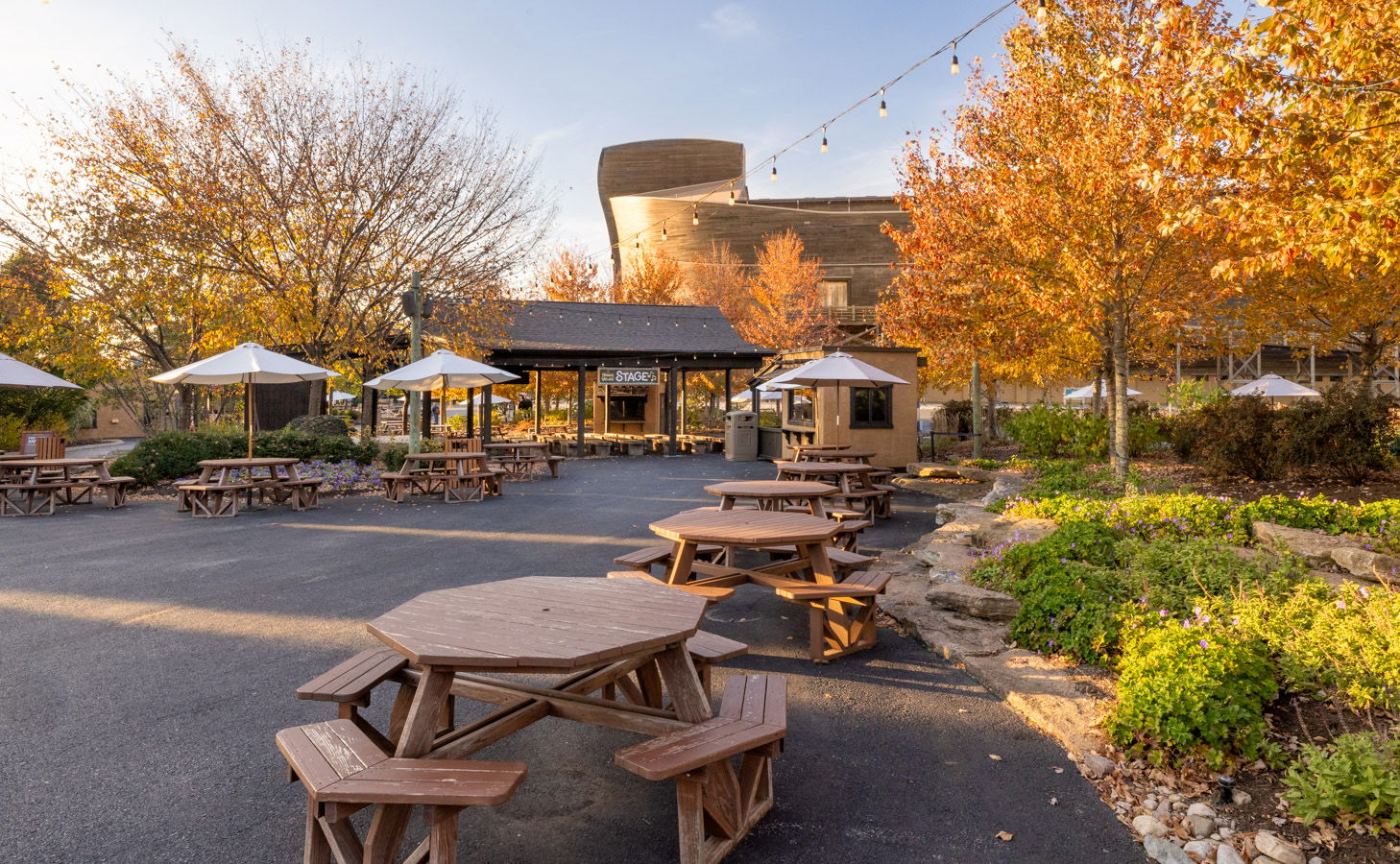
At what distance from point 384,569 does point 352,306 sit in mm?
12838

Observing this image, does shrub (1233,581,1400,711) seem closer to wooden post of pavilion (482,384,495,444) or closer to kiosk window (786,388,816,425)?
kiosk window (786,388,816,425)

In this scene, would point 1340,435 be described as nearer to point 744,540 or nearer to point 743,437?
point 744,540

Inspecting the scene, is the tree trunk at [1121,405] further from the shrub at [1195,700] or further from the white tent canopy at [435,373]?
the white tent canopy at [435,373]

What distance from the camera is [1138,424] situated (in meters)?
13.8

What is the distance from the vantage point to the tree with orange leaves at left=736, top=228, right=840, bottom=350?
34500mm

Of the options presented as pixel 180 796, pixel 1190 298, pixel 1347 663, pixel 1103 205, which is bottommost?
pixel 180 796

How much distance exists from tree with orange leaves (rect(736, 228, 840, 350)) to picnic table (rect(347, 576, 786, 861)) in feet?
102

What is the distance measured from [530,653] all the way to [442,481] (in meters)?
11.3

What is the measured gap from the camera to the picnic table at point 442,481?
12.2m

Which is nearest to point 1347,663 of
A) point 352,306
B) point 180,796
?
point 180,796

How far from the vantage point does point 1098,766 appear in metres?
3.09

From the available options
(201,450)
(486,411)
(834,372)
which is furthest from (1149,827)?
(486,411)

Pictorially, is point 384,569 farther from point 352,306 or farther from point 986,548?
point 352,306

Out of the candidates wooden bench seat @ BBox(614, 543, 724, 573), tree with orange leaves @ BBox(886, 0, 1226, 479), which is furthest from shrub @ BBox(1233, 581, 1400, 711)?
tree with orange leaves @ BBox(886, 0, 1226, 479)
